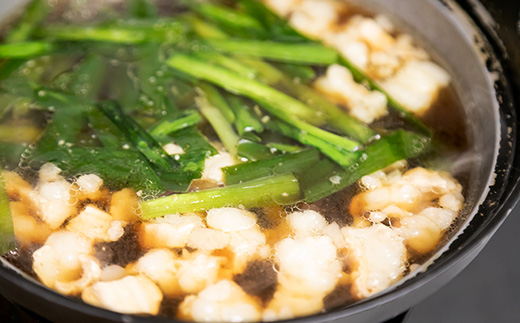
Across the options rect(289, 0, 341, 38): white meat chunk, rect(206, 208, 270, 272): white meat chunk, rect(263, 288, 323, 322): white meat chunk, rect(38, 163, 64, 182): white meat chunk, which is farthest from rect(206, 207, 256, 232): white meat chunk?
rect(289, 0, 341, 38): white meat chunk

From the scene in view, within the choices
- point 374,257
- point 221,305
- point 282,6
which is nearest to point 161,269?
point 221,305

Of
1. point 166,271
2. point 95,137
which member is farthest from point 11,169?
point 166,271

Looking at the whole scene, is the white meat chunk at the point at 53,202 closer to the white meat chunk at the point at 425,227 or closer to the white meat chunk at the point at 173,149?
the white meat chunk at the point at 173,149

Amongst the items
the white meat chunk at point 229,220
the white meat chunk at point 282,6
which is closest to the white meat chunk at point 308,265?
the white meat chunk at point 229,220

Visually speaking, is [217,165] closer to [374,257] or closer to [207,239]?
[207,239]

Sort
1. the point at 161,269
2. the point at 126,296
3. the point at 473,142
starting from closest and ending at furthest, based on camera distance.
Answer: the point at 126,296, the point at 161,269, the point at 473,142

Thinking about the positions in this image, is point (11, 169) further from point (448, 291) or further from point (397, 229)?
point (448, 291)
